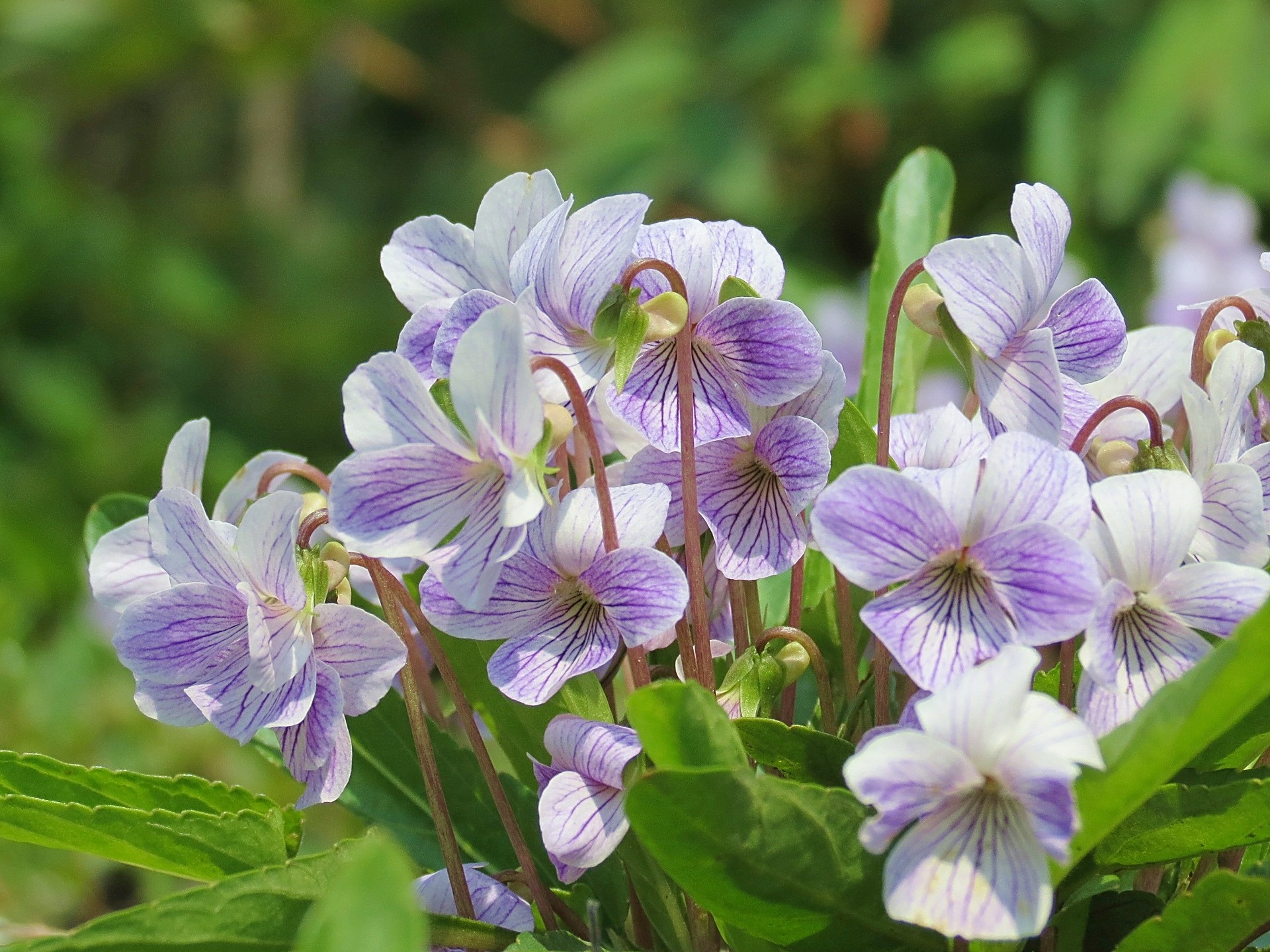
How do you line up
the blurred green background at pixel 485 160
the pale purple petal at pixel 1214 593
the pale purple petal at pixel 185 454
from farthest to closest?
1. the blurred green background at pixel 485 160
2. the pale purple petal at pixel 185 454
3. the pale purple petal at pixel 1214 593

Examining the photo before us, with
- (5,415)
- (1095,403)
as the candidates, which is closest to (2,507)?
(5,415)

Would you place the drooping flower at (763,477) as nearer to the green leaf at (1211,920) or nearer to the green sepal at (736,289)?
the green sepal at (736,289)

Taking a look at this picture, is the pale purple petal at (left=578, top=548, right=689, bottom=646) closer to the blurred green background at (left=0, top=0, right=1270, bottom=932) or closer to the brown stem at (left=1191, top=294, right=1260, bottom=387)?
the brown stem at (left=1191, top=294, right=1260, bottom=387)

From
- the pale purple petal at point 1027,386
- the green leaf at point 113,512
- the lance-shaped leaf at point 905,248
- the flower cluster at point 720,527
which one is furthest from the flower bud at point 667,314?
the green leaf at point 113,512

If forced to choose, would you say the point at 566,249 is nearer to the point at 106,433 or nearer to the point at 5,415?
the point at 106,433

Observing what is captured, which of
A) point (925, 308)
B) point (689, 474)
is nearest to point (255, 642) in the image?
point (689, 474)

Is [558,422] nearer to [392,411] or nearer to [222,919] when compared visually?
[392,411]
